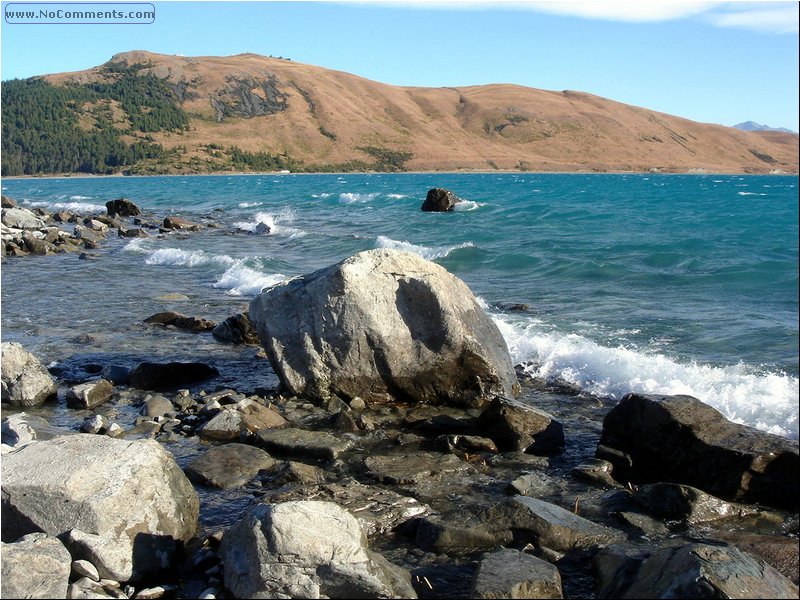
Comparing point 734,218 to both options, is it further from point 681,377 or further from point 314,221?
point 681,377

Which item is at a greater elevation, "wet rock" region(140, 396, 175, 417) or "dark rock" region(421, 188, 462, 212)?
"dark rock" region(421, 188, 462, 212)

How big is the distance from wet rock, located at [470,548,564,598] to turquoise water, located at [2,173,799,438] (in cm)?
249

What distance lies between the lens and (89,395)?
32.0ft

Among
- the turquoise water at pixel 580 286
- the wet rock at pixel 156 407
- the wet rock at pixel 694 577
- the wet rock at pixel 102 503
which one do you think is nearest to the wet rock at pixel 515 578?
the wet rock at pixel 694 577

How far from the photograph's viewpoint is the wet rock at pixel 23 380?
9.66 m

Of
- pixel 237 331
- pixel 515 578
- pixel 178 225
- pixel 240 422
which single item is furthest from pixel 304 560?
pixel 178 225

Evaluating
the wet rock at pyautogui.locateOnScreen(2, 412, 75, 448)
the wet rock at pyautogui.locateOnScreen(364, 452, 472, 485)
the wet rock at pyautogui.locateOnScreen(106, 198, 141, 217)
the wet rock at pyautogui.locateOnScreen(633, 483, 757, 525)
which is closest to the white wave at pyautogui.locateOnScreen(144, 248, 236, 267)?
the wet rock at pyautogui.locateOnScreen(2, 412, 75, 448)

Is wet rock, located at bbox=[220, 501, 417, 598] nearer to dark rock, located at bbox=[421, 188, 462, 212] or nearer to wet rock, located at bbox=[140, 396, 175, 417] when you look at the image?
wet rock, located at bbox=[140, 396, 175, 417]

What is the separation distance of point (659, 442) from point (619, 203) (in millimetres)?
44989

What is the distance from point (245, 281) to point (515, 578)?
1511 centimetres

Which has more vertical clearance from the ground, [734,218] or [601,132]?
[601,132]

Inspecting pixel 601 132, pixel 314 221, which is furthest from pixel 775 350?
pixel 601 132

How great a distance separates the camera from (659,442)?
7586mm

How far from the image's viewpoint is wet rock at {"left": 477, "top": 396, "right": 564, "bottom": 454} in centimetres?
822
